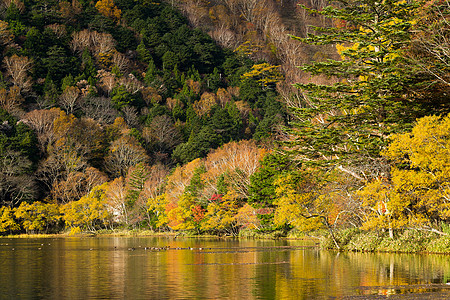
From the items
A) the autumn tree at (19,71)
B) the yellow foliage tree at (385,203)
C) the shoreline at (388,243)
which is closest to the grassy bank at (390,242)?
the shoreline at (388,243)

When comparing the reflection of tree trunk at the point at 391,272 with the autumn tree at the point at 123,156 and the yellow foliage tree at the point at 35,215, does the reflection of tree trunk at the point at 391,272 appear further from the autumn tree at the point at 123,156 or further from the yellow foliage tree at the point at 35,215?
the autumn tree at the point at 123,156

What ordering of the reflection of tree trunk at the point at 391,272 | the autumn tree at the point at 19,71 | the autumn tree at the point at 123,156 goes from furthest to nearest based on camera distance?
the autumn tree at the point at 19,71 → the autumn tree at the point at 123,156 → the reflection of tree trunk at the point at 391,272

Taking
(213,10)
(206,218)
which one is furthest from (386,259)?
(213,10)

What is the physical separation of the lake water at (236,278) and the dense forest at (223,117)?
229 inches

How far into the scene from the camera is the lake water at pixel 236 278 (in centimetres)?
1812

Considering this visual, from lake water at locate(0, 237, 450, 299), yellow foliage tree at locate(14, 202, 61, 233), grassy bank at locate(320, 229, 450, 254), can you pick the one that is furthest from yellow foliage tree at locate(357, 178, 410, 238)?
yellow foliage tree at locate(14, 202, 61, 233)

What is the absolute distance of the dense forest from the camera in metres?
33.0

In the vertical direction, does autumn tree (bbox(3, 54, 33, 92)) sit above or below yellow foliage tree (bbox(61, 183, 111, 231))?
above

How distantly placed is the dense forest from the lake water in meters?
5.81

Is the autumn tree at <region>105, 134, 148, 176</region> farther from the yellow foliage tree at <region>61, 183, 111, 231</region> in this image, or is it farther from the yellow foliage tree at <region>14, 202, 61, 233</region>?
the yellow foliage tree at <region>14, 202, 61, 233</region>

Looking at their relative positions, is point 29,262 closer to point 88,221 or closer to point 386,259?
point 386,259

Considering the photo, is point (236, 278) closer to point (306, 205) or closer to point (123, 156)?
point (306, 205)

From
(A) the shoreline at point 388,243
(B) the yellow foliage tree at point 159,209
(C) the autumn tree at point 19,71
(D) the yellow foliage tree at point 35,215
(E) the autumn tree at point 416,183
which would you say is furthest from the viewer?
(C) the autumn tree at point 19,71

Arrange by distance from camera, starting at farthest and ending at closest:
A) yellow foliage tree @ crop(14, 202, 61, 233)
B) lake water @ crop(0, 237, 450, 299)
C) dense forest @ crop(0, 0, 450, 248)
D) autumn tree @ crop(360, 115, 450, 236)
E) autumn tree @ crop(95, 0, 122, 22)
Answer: autumn tree @ crop(95, 0, 122, 22) < yellow foliage tree @ crop(14, 202, 61, 233) < dense forest @ crop(0, 0, 450, 248) < autumn tree @ crop(360, 115, 450, 236) < lake water @ crop(0, 237, 450, 299)
